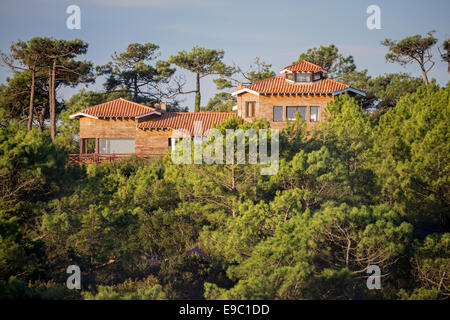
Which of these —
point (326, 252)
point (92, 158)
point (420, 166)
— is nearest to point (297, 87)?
point (420, 166)

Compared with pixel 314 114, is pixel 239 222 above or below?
below

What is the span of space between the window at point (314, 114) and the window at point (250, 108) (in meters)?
4.06

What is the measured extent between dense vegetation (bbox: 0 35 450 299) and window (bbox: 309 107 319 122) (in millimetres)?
10153

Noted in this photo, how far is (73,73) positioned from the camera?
166 ft

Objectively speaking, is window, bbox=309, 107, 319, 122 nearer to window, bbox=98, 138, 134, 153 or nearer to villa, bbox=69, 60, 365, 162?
villa, bbox=69, 60, 365, 162

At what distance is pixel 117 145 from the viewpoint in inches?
1706

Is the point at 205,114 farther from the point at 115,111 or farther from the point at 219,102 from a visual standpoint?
the point at 219,102

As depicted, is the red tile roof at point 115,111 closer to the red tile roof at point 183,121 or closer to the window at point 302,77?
the red tile roof at point 183,121

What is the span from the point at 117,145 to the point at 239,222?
19982 mm

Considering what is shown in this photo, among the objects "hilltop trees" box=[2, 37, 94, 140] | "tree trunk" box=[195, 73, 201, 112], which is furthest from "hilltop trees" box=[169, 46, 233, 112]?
"hilltop trees" box=[2, 37, 94, 140]

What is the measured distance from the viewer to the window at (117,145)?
142 ft

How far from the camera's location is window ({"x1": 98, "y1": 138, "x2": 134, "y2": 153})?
4328cm

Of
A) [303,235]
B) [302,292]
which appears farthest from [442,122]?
[302,292]
